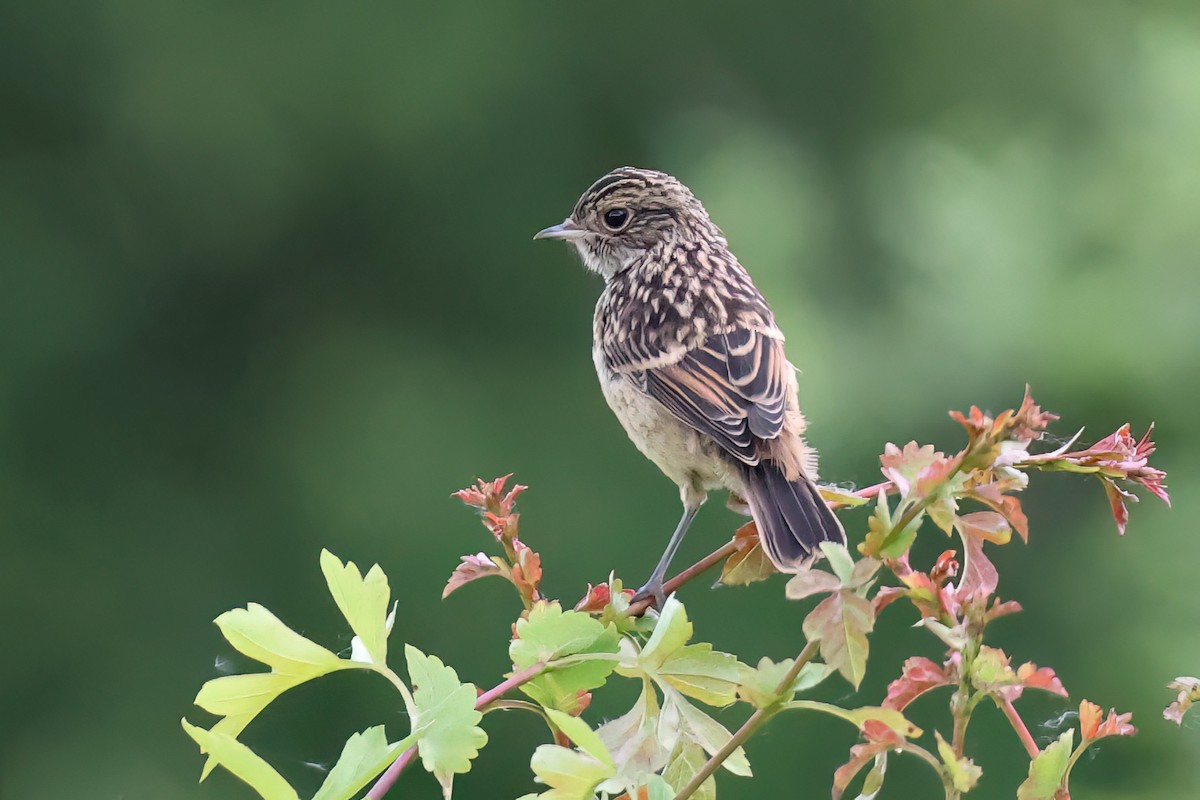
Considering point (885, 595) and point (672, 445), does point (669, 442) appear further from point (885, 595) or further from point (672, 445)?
point (885, 595)

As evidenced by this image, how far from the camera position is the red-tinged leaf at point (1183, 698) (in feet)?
4.01

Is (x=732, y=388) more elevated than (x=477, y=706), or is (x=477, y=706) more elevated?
(x=732, y=388)

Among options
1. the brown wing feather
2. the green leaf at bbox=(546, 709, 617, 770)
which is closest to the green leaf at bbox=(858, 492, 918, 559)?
the green leaf at bbox=(546, 709, 617, 770)

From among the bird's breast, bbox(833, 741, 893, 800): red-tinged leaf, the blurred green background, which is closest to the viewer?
bbox(833, 741, 893, 800): red-tinged leaf

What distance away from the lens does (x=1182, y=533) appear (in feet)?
22.4

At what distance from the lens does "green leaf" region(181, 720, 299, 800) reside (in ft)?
3.67

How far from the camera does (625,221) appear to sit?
3674 mm

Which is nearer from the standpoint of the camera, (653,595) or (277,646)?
(277,646)

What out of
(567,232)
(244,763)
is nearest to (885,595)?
(244,763)

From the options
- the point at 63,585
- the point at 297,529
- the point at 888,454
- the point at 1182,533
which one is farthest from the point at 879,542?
the point at 63,585

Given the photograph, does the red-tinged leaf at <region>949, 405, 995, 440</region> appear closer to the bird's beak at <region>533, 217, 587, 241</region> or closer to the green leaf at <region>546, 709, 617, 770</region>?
the green leaf at <region>546, 709, 617, 770</region>

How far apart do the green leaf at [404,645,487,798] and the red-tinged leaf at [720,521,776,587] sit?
0.54 meters

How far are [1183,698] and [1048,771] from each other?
12 cm

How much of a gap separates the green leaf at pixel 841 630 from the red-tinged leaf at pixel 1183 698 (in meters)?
0.29
